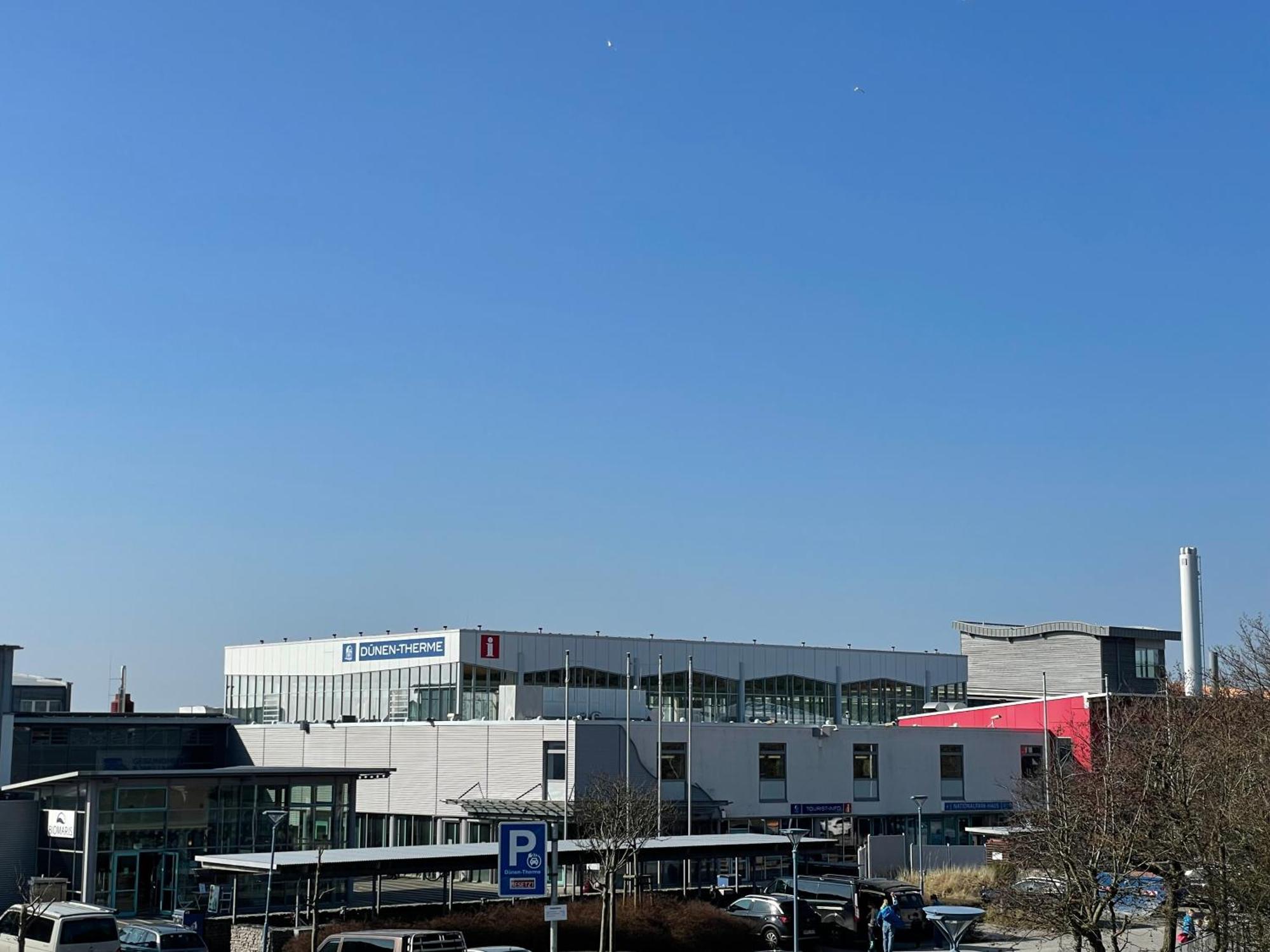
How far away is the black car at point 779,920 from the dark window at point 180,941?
15.3 m

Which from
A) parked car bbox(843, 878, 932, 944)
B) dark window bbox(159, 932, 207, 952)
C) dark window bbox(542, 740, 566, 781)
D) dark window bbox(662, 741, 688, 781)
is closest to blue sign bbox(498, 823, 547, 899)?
dark window bbox(159, 932, 207, 952)

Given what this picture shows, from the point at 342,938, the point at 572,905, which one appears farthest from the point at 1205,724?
the point at 342,938

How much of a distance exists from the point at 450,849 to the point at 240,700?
169 ft

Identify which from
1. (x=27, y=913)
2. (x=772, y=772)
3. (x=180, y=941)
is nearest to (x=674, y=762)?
(x=772, y=772)

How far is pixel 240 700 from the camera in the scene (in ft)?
293

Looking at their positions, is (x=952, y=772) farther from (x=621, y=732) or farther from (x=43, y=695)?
(x=43, y=695)

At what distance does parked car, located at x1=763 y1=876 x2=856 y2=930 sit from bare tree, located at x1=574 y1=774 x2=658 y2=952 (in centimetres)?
445

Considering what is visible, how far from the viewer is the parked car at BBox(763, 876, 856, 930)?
43.4 metres

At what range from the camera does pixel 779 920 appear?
138ft

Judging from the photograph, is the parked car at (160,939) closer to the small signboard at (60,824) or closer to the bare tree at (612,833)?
the bare tree at (612,833)

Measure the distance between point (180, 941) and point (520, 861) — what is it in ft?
59.6

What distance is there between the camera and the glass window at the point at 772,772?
59.5m

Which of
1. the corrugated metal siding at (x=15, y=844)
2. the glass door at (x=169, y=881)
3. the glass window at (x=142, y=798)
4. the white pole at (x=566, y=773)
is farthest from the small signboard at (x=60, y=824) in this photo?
the white pole at (x=566, y=773)

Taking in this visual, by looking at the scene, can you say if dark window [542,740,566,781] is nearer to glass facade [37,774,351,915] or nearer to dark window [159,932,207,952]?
glass facade [37,774,351,915]
